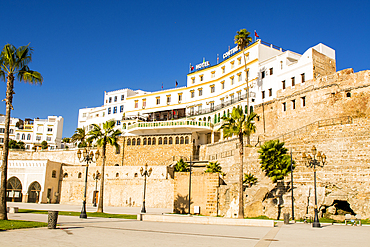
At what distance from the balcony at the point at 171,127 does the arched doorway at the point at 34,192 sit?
1602 centimetres

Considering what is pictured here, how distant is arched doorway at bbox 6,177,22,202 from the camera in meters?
45.5

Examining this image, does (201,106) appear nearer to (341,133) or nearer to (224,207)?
(341,133)

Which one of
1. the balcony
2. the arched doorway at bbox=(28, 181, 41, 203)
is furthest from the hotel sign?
the arched doorway at bbox=(28, 181, 41, 203)

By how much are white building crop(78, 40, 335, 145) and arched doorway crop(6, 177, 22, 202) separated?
58.9 ft

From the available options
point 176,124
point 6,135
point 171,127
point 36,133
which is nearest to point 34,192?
point 171,127

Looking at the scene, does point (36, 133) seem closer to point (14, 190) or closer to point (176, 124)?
point (14, 190)

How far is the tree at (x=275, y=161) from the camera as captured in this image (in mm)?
27688

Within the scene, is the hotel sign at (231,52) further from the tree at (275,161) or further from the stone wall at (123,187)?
the tree at (275,161)

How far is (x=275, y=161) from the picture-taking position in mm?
28344

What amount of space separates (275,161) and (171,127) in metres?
24.1

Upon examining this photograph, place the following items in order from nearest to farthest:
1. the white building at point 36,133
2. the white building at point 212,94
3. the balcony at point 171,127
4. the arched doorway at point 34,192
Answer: the white building at point 212,94 < the arched doorway at point 34,192 < the balcony at point 171,127 < the white building at point 36,133

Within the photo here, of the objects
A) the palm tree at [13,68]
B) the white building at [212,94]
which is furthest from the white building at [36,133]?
the palm tree at [13,68]

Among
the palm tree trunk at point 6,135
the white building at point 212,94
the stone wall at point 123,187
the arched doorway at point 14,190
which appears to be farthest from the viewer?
the arched doorway at point 14,190

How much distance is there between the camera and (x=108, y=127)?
30547mm
